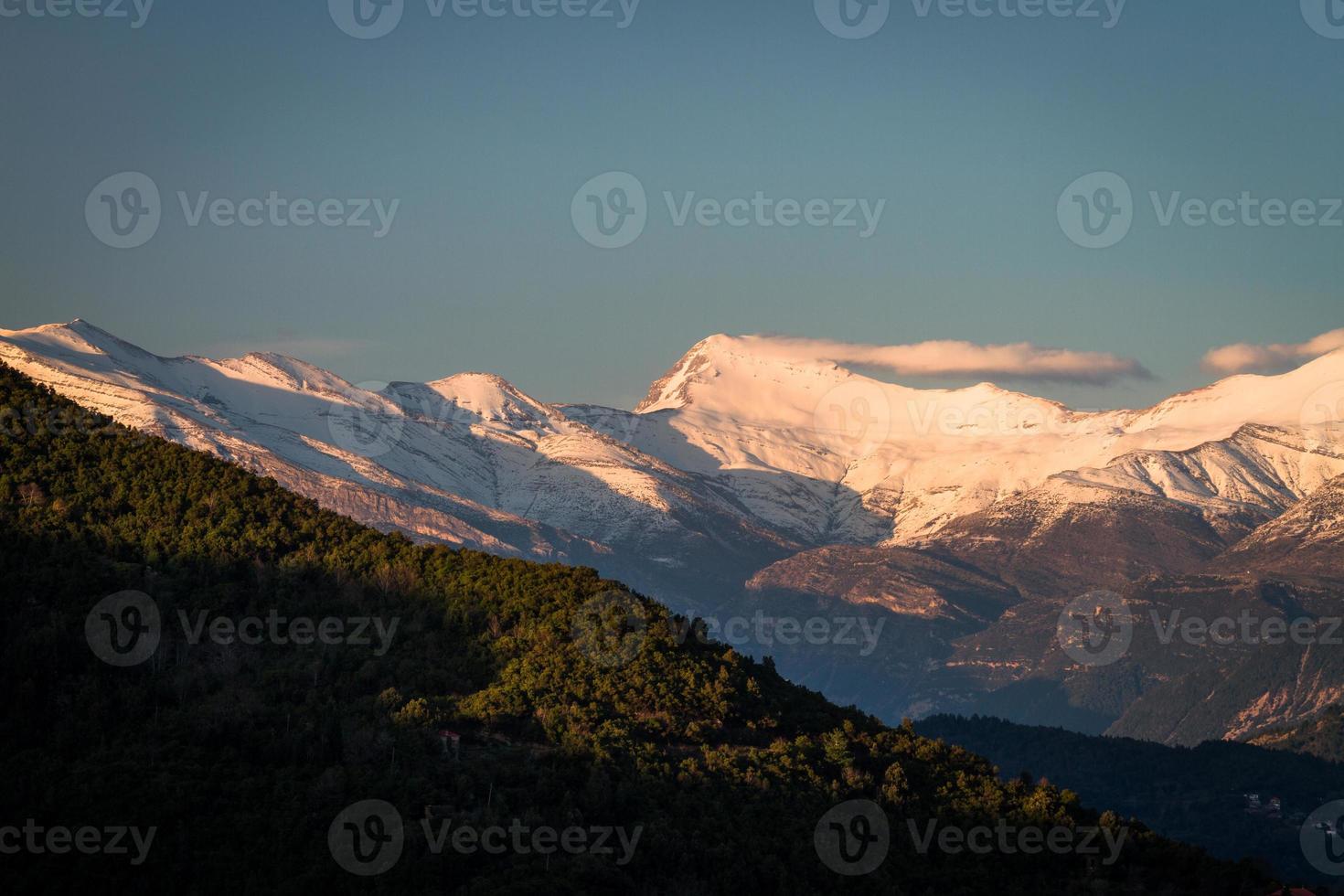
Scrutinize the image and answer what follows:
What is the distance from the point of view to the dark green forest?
301 feet

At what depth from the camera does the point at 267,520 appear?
135125 mm

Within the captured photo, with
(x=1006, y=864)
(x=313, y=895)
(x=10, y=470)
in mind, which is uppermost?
(x=10, y=470)

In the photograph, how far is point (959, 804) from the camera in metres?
108

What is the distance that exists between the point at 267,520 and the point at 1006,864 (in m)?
61.3

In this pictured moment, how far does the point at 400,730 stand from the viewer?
344ft

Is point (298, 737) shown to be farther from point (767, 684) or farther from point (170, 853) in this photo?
point (767, 684)

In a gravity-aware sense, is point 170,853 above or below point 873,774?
below

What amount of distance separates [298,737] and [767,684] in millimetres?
37272

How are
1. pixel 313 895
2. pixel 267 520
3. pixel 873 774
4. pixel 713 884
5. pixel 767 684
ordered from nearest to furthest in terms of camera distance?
pixel 313 895, pixel 713 884, pixel 873 774, pixel 767 684, pixel 267 520

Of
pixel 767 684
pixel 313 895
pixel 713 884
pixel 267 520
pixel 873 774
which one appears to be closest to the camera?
pixel 313 895

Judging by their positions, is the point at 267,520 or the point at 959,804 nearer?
the point at 959,804

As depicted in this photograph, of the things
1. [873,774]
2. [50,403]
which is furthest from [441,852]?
[50,403]

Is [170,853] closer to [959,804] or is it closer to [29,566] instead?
[29,566]

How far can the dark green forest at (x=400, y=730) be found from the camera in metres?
91.9
